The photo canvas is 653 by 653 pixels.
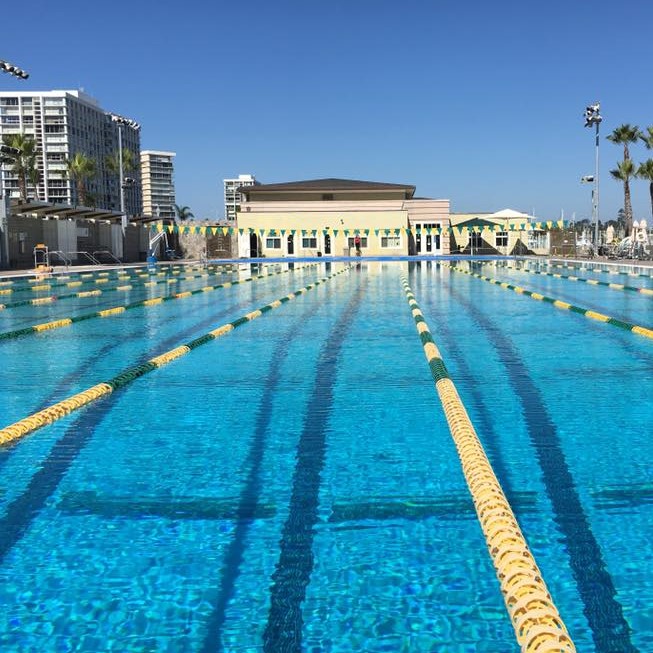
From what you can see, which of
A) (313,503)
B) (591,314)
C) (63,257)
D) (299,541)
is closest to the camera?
(299,541)

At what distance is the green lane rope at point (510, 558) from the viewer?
87.8 inches

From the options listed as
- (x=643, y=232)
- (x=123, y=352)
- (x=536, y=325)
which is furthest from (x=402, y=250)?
(x=123, y=352)

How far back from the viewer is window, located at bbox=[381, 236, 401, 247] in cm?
4328

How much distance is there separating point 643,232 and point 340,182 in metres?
21.9

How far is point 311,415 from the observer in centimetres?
555

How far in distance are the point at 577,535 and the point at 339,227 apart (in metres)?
40.6

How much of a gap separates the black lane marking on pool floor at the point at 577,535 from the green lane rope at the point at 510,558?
0.18 meters

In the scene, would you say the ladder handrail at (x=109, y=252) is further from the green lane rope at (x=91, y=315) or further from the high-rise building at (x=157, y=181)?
the high-rise building at (x=157, y=181)

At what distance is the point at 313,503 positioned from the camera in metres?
3.71

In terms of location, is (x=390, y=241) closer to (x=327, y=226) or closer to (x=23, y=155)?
(x=327, y=226)

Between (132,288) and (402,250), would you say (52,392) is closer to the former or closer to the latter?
(132,288)

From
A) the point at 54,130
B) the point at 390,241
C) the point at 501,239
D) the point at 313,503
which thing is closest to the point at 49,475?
the point at 313,503

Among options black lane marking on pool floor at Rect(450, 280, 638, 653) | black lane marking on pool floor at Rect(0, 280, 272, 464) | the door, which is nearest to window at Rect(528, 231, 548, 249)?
the door

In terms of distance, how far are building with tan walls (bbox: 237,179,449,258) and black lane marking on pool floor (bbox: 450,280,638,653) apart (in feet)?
122
